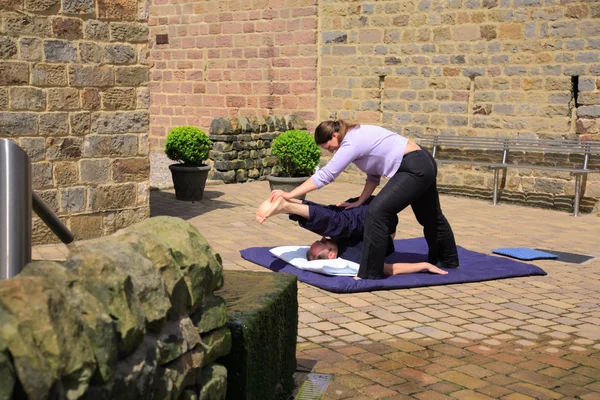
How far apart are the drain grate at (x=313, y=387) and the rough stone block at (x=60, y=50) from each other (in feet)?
15.5

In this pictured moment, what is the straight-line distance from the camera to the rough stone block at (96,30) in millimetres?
8078

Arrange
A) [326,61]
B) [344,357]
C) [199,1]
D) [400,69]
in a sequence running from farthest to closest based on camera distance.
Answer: [199,1] → [326,61] → [400,69] → [344,357]

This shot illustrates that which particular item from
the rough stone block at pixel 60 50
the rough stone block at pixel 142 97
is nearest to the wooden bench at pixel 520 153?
the rough stone block at pixel 142 97

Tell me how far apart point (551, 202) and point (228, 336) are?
953 centimetres

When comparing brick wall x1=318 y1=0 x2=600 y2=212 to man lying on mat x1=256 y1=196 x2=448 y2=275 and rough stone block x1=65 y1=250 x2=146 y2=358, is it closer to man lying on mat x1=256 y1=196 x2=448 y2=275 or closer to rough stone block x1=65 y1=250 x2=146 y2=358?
man lying on mat x1=256 y1=196 x2=448 y2=275

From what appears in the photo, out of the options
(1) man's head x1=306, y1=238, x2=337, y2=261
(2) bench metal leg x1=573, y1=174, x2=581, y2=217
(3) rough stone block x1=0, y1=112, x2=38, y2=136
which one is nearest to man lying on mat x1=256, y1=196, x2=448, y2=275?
(1) man's head x1=306, y1=238, x2=337, y2=261

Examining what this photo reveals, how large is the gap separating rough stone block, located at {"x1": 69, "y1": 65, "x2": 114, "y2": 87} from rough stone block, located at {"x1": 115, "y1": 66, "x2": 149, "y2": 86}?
83mm

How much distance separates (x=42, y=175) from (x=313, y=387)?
4.57m

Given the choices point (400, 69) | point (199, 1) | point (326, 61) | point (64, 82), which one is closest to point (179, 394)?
point (64, 82)

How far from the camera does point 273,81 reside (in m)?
15.5

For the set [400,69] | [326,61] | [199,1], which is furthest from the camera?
[199,1]

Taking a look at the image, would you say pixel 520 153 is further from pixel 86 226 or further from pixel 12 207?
pixel 12 207

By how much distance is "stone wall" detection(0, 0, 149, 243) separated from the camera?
763cm

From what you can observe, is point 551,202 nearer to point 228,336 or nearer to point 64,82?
point 64,82
